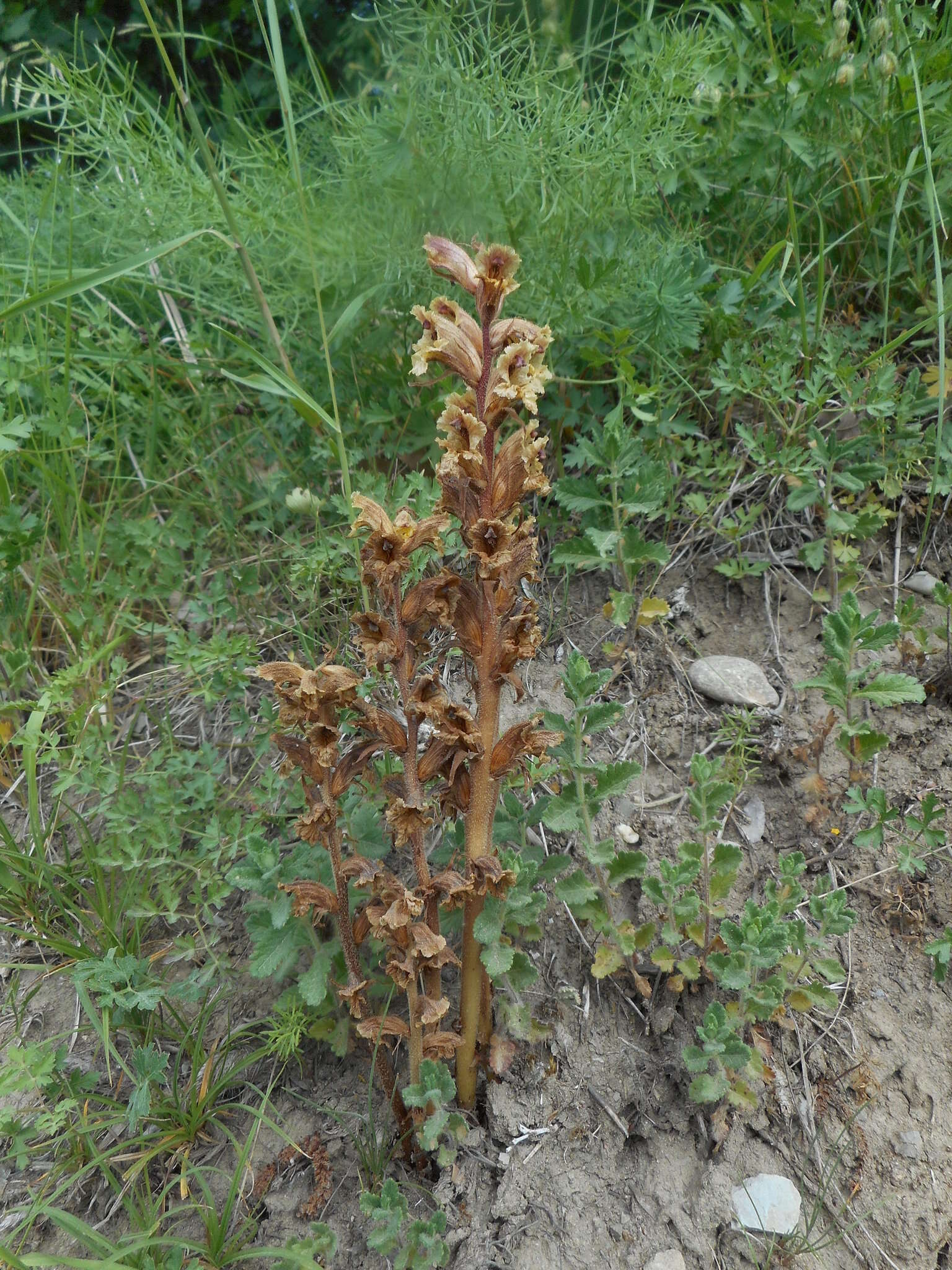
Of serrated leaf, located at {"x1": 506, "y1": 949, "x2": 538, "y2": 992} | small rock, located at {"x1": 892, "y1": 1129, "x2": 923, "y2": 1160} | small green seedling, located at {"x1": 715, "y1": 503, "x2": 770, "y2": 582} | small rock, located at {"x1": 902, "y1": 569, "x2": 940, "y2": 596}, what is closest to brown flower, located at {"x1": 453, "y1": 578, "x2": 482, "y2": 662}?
serrated leaf, located at {"x1": 506, "y1": 949, "x2": 538, "y2": 992}

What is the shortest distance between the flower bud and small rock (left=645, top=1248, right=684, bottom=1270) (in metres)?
2.78

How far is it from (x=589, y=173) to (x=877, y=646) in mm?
1422

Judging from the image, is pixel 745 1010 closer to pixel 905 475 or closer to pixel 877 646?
pixel 877 646

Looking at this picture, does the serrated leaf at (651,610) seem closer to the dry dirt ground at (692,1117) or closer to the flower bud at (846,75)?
the dry dirt ground at (692,1117)

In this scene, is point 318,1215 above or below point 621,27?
below

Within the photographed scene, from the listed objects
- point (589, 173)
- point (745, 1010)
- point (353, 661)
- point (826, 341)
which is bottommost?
point (745, 1010)

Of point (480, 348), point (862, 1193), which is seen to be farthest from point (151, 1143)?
point (480, 348)

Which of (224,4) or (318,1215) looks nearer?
(318,1215)

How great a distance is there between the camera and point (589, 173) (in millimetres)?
2418

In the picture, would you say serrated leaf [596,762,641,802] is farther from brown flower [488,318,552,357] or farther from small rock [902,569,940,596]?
small rock [902,569,940,596]

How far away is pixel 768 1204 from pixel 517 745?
965 millimetres

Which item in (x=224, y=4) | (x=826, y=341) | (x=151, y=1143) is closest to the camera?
(x=151, y=1143)

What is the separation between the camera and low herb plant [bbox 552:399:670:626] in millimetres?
2230

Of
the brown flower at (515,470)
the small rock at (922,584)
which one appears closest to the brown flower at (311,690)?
the brown flower at (515,470)
